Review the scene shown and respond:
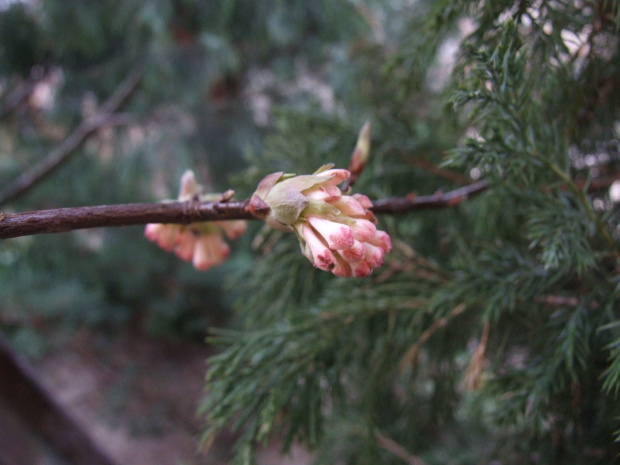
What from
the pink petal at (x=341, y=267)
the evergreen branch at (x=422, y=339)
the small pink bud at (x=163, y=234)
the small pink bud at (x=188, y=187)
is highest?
the small pink bud at (x=188, y=187)

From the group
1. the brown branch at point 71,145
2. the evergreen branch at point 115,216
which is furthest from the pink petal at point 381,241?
the brown branch at point 71,145

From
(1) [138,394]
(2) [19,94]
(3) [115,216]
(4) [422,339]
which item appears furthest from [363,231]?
(1) [138,394]

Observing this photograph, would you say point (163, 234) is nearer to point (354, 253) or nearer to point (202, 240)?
point (202, 240)

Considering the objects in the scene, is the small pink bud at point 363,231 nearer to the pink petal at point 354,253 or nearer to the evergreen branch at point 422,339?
the pink petal at point 354,253

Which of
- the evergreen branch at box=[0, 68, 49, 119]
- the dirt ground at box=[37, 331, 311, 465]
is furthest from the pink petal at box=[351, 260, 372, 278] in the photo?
the dirt ground at box=[37, 331, 311, 465]

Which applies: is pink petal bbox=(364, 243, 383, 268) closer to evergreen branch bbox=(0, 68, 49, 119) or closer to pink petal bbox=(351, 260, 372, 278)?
pink petal bbox=(351, 260, 372, 278)

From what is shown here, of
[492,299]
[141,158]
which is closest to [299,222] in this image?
[492,299]
